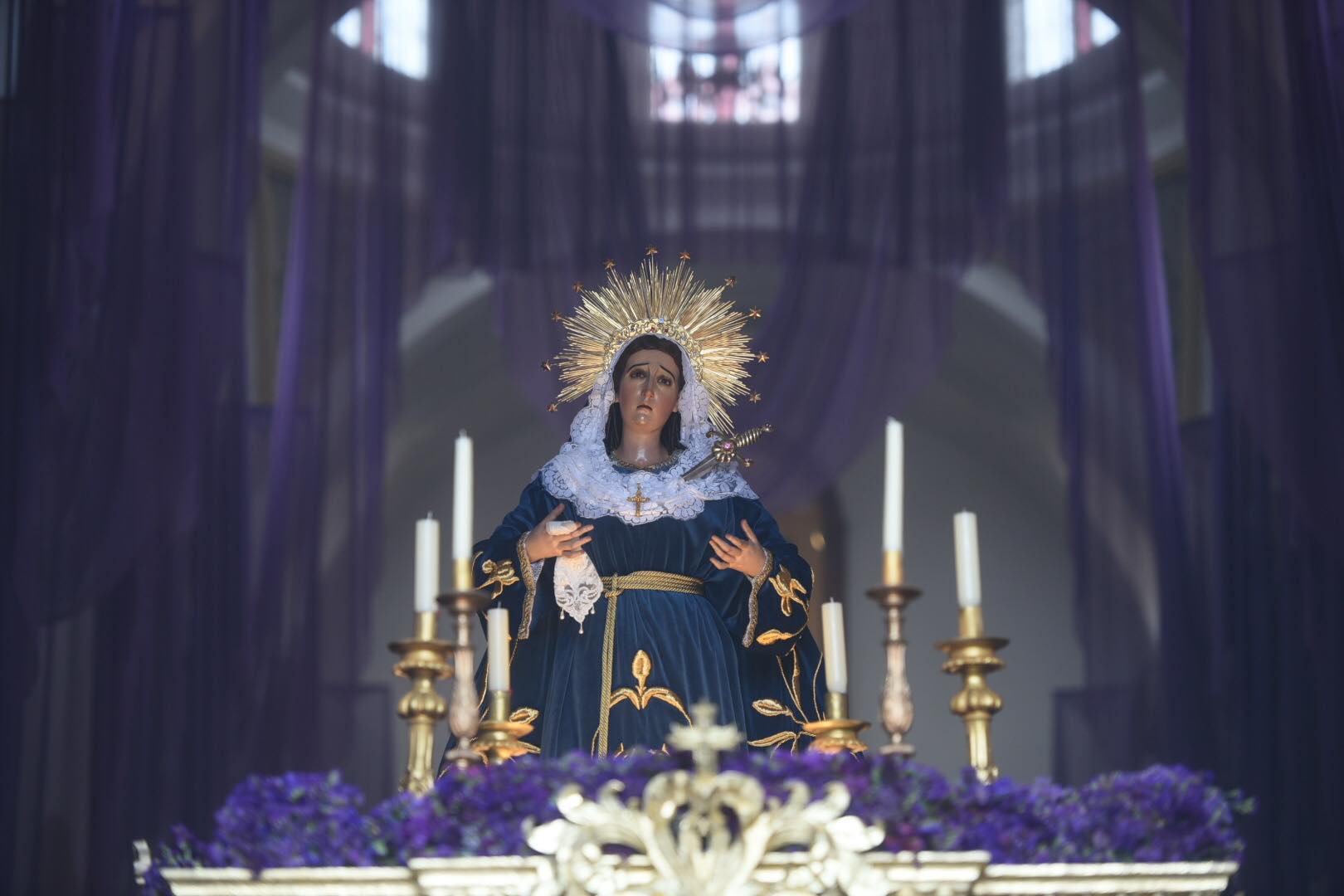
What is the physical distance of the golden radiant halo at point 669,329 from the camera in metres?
4.71

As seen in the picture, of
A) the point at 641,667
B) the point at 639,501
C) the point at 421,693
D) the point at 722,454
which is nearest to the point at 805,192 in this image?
the point at 722,454

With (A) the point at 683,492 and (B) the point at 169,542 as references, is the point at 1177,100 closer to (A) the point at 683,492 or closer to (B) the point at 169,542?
(A) the point at 683,492

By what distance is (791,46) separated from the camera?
20.8 feet

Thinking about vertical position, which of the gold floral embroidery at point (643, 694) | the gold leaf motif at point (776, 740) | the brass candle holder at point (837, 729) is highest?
the gold floral embroidery at point (643, 694)

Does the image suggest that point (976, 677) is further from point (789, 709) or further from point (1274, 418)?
point (1274, 418)

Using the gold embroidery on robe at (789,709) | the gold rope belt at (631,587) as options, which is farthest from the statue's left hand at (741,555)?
the gold embroidery on robe at (789,709)

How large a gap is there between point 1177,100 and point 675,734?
5.13 meters

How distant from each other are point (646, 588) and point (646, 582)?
0.5 inches

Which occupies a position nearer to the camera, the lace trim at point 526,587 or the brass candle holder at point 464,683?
the brass candle holder at point 464,683

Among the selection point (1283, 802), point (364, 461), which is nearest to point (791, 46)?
point (364, 461)

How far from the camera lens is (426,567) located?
2539 millimetres

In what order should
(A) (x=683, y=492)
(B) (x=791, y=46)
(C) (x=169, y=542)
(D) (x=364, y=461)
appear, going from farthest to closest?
(B) (x=791, y=46) < (D) (x=364, y=461) < (C) (x=169, y=542) < (A) (x=683, y=492)

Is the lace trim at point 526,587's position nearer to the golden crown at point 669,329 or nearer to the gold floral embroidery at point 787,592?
the gold floral embroidery at point 787,592

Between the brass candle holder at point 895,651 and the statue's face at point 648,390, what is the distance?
6.81ft
